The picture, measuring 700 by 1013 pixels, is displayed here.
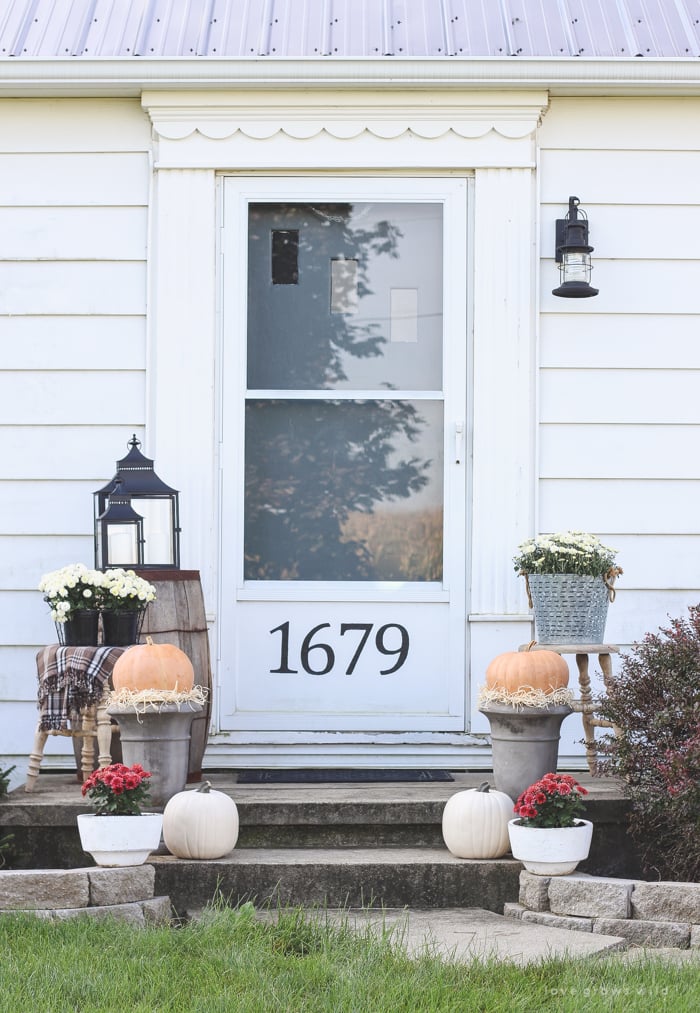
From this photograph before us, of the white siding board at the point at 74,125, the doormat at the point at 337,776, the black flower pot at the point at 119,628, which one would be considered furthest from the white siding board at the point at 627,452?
the white siding board at the point at 74,125

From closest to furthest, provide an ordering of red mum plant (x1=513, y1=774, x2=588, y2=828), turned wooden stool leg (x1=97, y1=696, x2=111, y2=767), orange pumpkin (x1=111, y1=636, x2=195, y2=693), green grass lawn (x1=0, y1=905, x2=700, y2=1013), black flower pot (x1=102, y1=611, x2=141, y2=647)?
green grass lawn (x1=0, y1=905, x2=700, y2=1013), red mum plant (x1=513, y1=774, x2=588, y2=828), orange pumpkin (x1=111, y1=636, x2=195, y2=693), turned wooden stool leg (x1=97, y1=696, x2=111, y2=767), black flower pot (x1=102, y1=611, x2=141, y2=647)

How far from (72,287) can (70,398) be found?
1.51 ft

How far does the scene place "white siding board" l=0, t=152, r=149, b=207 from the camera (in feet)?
17.4

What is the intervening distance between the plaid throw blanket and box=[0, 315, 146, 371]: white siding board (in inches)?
54.2

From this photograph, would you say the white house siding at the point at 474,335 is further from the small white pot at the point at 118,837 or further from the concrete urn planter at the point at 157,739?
the small white pot at the point at 118,837

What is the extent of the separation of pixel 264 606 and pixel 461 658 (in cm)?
83

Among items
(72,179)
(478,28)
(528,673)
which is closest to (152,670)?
(528,673)

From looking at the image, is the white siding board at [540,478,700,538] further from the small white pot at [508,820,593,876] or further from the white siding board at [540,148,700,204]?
the small white pot at [508,820,593,876]

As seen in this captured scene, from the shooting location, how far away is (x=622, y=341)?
523cm

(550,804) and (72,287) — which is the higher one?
(72,287)

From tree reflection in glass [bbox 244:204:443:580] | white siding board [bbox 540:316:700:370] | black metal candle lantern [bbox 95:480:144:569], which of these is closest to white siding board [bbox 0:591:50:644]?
black metal candle lantern [bbox 95:480:144:569]

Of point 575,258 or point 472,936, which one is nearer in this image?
point 472,936

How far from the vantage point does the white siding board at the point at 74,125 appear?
5.32 meters

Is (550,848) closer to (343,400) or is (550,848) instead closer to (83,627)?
(83,627)
